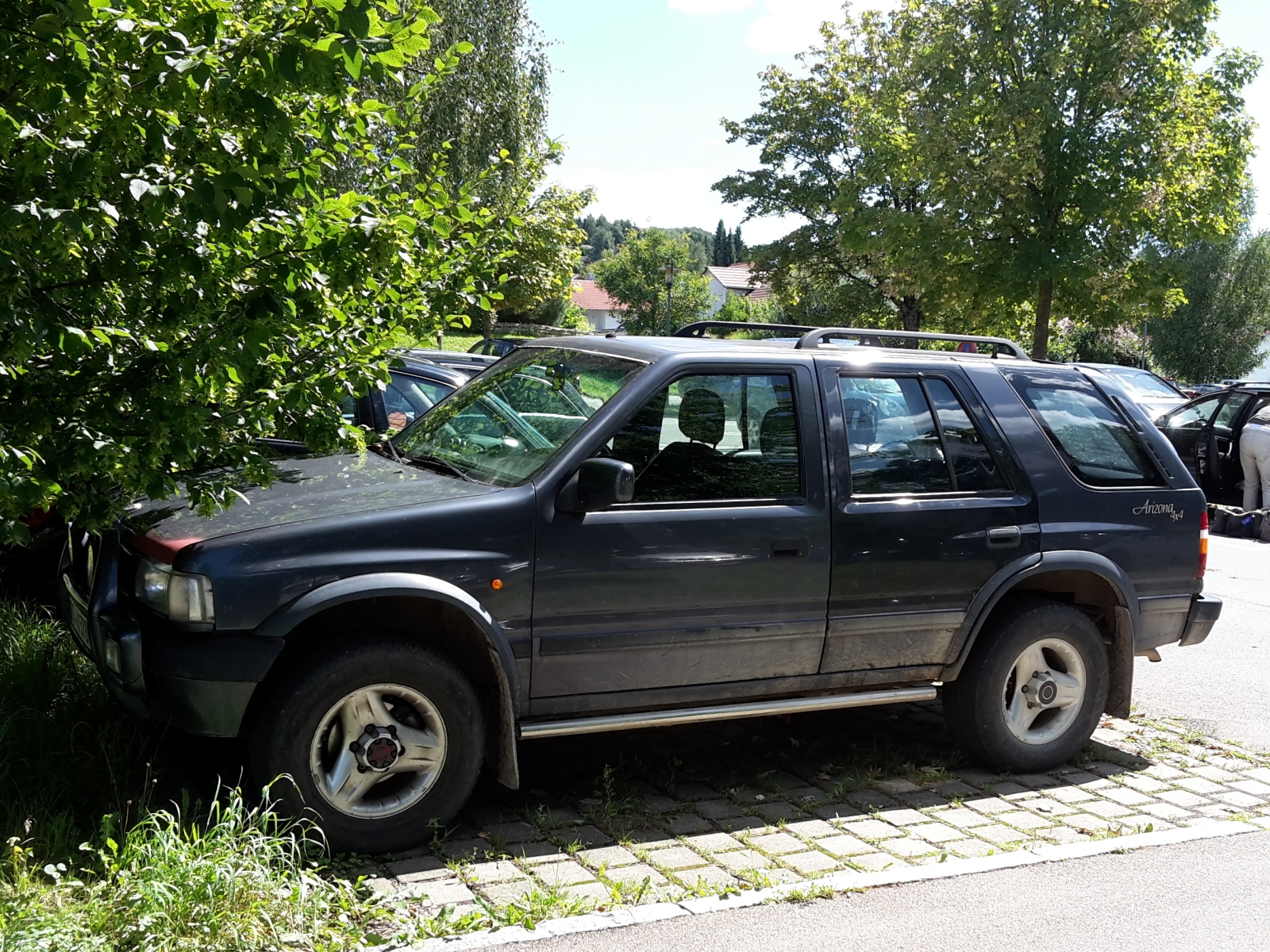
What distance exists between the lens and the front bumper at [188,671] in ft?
12.7

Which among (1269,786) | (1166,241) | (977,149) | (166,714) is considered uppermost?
(977,149)

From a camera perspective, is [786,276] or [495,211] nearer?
[495,211]

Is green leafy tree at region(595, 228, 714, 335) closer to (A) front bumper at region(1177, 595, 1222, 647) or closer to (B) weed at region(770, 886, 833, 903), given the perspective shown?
(A) front bumper at region(1177, 595, 1222, 647)

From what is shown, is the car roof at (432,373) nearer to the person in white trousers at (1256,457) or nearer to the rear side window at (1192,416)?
the person in white trousers at (1256,457)

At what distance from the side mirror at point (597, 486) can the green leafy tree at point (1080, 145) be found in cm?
1753

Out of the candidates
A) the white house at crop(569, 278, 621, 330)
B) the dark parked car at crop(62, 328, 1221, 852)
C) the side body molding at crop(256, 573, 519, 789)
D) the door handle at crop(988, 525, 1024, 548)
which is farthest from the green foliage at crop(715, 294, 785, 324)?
the side body molding at crop(256, 573, 519, 789)

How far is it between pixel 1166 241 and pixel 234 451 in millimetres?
19936

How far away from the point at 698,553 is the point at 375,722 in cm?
137

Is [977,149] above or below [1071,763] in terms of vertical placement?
above

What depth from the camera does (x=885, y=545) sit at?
4.98 metres

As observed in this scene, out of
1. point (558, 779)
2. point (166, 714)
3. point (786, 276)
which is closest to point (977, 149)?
point (558, 779)

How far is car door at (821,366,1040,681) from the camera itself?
496 cm

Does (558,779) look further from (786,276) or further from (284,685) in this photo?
(786,276)

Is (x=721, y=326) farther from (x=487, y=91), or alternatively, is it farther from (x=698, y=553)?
(x=487, y=91)
